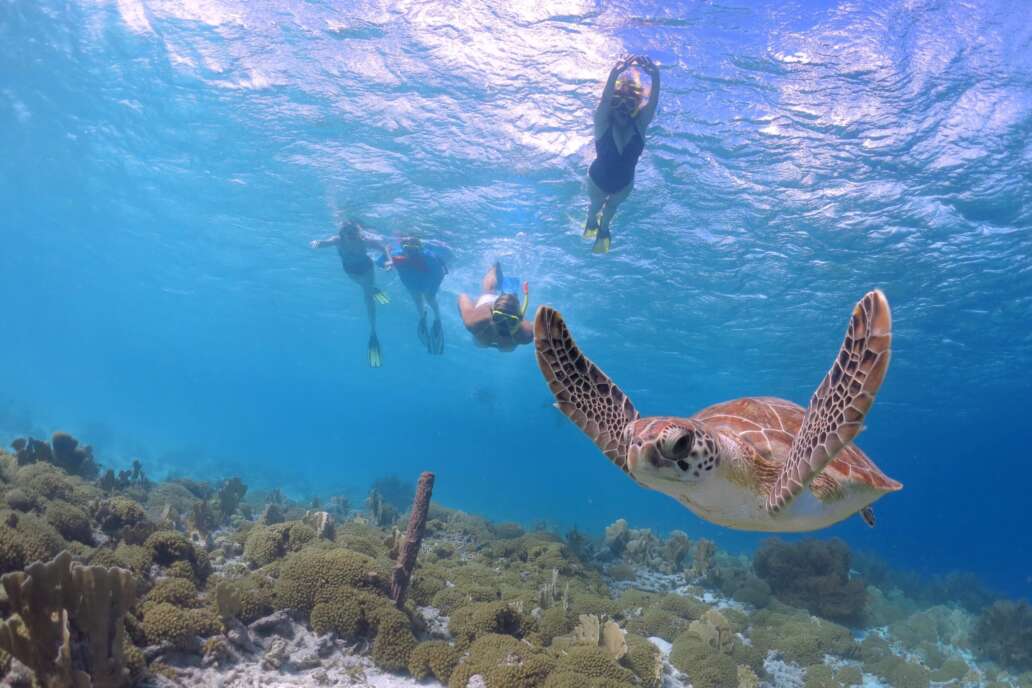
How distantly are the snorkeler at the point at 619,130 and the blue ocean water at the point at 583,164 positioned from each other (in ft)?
8.54

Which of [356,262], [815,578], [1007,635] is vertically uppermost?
[356,262]

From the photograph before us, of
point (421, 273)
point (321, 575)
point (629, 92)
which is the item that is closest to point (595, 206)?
point (629, 92)

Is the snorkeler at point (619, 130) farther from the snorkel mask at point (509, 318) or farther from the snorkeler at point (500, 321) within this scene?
the snorkel mask at point (509, 318)

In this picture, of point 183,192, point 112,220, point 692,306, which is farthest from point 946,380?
point 112,220

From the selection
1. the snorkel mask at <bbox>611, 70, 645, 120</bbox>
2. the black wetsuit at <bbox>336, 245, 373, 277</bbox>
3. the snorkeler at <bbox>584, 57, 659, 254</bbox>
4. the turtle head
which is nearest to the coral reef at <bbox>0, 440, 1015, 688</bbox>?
the turtle head

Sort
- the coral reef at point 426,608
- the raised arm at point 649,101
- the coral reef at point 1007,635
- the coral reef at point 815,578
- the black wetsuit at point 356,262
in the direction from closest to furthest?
the coral reef at point 426,608
the coral reef at point 815,578
the raised arm at point 649,101
the coral reef at point 1007,635
the black wetsuit at point 356,262

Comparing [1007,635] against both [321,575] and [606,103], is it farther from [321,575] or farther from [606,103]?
[321,575]

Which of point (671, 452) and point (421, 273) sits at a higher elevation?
point (421, 273)

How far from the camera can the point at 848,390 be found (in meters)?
2.56

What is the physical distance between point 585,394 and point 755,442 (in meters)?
1.26

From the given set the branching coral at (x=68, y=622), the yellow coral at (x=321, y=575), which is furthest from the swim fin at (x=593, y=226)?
the branching coral at (x=68, y=622)

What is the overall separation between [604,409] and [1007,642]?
13.3 metres

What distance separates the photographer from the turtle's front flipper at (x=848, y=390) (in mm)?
2428

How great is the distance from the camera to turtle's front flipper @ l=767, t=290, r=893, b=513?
2.43m
